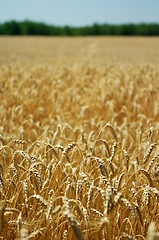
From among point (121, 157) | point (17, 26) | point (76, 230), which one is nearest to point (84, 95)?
point (121, 157)

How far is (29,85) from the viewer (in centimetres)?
548

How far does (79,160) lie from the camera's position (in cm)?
235

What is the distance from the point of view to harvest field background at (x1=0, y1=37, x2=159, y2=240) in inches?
60.6

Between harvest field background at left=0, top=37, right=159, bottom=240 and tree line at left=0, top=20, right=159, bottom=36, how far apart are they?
163 ft

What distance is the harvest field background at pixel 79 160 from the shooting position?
1.54m

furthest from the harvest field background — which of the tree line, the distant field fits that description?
the tree line

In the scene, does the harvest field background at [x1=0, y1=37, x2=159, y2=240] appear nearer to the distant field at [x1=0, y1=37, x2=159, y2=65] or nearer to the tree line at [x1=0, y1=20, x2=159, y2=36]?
the distant field at [x1=0, y1=37, x2=159, y2=65]

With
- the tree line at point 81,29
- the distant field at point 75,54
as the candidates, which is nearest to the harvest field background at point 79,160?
the distant field at point 75,54

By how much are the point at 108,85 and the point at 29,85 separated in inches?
44.9

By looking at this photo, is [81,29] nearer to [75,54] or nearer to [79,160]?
[75,54]

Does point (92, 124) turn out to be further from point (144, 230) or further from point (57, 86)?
point (57, 86)

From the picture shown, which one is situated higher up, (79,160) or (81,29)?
(81,29)

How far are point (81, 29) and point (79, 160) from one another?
186 ft

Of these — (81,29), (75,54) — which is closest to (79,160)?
(75,54)
